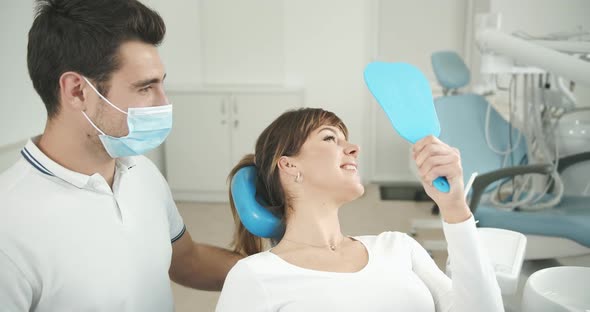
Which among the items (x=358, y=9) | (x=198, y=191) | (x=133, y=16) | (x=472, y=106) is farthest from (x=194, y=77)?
(x=133, y=16)

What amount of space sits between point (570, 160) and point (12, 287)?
2.46 m

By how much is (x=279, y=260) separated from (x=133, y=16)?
0.65m

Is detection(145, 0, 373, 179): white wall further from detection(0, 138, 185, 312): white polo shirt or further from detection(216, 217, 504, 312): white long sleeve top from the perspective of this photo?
detection(216, 217, 504, 312): white long sleeve top

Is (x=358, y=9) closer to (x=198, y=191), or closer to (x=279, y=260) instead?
(x=198, y=191)

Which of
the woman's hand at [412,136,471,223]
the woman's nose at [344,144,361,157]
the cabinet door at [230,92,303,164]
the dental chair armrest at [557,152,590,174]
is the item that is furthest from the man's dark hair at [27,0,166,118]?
the cabinet door at [230,92,303,164]

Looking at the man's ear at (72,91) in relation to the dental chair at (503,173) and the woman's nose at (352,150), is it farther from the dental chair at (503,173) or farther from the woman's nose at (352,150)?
the dental chair at (503,173)

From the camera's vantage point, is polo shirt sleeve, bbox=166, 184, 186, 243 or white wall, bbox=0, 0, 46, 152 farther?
white wall, bbox=0, 0, 46, 152

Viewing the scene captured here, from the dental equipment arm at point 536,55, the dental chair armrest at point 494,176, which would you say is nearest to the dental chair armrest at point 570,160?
the dental chair armrest at point 494,176

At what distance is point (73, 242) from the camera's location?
114 cm

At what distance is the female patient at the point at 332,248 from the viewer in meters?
1.02

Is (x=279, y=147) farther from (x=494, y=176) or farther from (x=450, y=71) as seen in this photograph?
(x=450, y=71)

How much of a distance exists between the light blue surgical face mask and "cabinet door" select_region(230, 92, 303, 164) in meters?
2.84

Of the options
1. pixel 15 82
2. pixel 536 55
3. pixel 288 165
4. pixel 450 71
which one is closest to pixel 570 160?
pixel 450 71

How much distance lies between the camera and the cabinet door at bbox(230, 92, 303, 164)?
13.6 ft
